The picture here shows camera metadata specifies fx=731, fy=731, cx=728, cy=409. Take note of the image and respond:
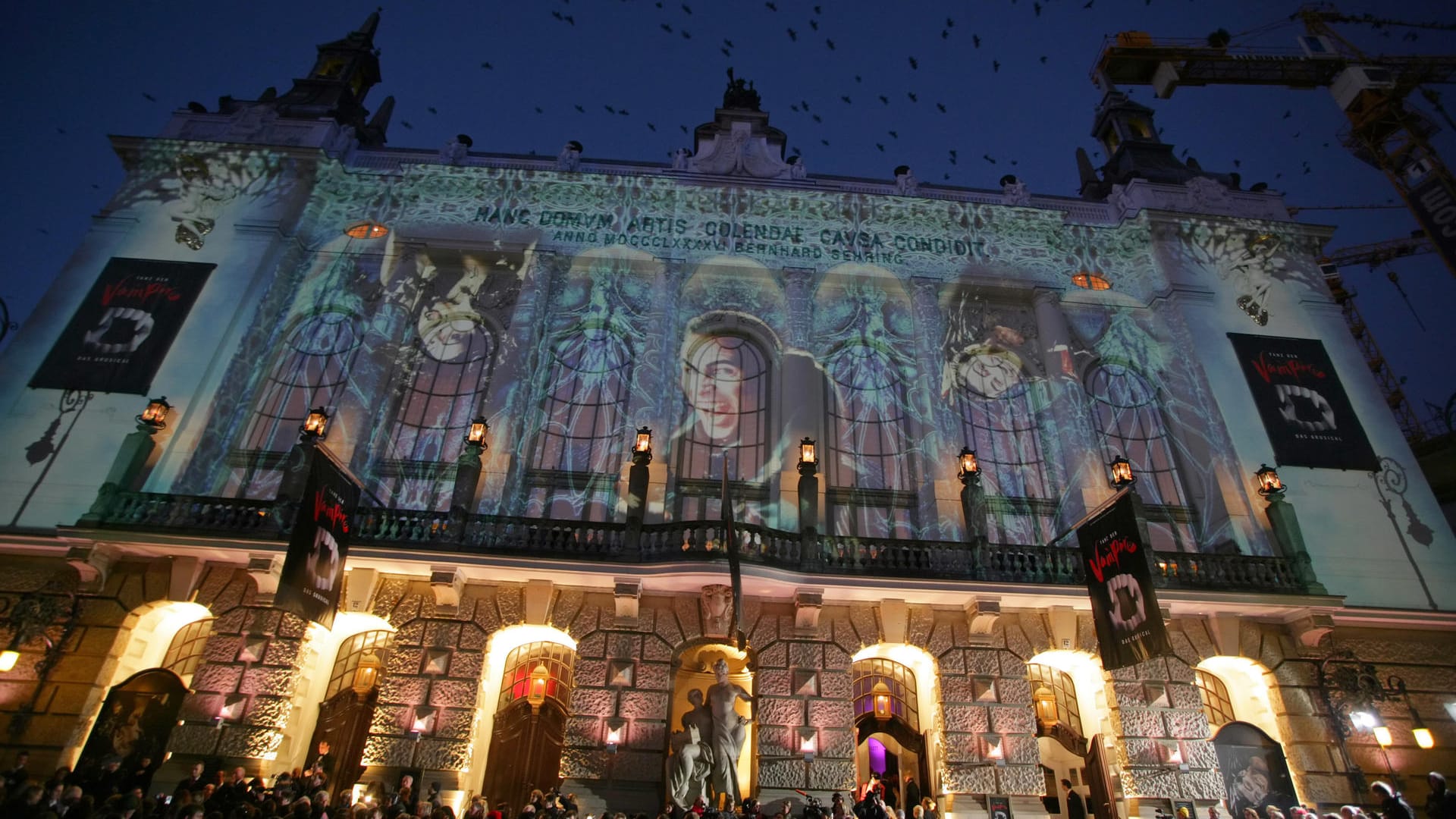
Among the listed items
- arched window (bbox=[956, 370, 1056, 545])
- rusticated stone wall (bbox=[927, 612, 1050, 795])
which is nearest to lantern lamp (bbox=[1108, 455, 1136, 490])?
arched window (bbox=[956, 370, 1056, 545])

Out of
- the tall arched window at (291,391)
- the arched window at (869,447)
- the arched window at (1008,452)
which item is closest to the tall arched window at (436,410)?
the tall arched window at (291,391)

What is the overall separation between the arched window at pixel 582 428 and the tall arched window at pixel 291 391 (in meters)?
5.41

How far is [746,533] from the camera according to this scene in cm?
1472

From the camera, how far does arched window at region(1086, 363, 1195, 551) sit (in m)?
17.8

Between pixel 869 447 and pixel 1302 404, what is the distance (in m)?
11.4

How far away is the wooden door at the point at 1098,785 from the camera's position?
14297 mm

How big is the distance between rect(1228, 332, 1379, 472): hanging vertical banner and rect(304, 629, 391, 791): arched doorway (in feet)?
70.5


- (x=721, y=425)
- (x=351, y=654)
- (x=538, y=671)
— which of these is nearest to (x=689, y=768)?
(x=538, y=671)

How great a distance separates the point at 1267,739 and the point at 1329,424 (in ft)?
28.8

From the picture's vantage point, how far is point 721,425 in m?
18.9

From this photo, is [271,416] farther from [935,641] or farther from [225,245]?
[935,641]

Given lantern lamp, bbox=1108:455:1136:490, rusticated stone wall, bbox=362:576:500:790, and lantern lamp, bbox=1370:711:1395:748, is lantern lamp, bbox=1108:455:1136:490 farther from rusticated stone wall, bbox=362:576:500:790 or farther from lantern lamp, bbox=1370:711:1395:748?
rusticated stone wall, bbox=362:576:500:790

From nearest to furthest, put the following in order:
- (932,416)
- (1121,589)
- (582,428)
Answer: (1121,589) → (582,428) → (932,416)

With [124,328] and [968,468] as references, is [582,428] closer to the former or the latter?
[968,468]
